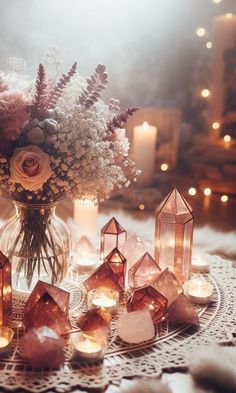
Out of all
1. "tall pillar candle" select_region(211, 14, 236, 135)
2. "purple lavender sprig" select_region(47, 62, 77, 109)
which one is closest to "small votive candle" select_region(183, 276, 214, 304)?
"purple lavender sprig" select_region(47, 62, 77, 109)

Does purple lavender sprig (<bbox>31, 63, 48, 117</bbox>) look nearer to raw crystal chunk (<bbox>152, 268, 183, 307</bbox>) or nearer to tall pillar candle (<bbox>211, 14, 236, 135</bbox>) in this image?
raw crystal chunk (<bbox>152, 268, 183, 307</bbox>)

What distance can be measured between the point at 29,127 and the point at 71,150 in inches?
3.6

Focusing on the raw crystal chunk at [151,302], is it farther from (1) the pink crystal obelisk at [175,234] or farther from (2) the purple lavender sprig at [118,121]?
(2) the purple lavender sprig at [118,121]

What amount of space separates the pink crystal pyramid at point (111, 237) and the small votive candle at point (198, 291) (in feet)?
0.64

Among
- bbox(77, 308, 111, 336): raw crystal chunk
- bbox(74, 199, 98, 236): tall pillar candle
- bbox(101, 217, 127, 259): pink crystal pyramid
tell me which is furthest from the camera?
bbox(74, 199, 98, 236): tall pillar candle

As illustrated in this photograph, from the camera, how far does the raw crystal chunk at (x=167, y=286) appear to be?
1.23m

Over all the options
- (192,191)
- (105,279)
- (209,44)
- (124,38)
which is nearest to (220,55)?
(209,44)

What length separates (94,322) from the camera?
1088mm

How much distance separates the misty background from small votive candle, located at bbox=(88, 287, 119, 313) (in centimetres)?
112

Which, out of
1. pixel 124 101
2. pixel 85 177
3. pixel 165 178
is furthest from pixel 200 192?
pixel 85 177

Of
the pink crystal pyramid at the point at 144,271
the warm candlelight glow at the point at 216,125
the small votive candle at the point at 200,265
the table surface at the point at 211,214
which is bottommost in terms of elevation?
the pink crystal pyramid at the point at 144,271

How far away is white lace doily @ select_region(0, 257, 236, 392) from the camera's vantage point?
977mm

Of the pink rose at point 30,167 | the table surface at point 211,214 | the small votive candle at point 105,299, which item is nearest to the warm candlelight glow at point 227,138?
the table surface at point 211,214

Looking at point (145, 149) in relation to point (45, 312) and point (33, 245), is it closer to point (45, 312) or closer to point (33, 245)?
point (33, 245)
